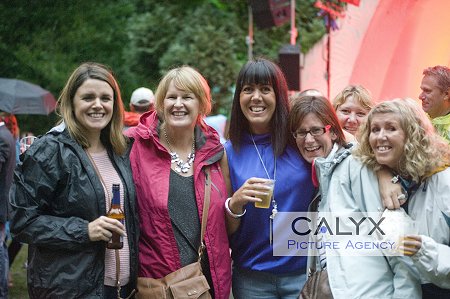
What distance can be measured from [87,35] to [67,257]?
9.00m

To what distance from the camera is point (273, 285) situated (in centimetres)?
393

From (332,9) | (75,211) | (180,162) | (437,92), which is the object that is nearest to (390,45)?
(332,9)

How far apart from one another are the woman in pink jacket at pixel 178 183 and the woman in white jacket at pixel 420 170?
94 centimetres

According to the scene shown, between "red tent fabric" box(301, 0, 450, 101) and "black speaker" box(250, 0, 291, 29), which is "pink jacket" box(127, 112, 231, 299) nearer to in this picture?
"red tent fabric" box(301, 0, 450, 101)

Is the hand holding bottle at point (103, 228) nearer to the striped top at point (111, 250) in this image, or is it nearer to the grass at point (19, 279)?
the striped top at point (111, 250)

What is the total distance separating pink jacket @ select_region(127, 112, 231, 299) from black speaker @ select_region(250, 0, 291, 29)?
22.6 ft

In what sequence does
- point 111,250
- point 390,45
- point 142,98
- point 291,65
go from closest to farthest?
point 111,250 < point 390,45 < point 142,98 < point 291,65

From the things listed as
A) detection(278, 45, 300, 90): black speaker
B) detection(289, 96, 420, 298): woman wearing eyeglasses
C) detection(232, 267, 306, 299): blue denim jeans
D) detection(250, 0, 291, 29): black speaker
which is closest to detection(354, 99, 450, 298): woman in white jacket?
detection(289, 96, 420, 298): woman wearing eyeglasses

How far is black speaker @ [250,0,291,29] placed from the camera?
1052cm

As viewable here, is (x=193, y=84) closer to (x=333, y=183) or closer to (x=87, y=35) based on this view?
(x=333, y=183)

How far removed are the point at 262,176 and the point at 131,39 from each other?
12.1 m

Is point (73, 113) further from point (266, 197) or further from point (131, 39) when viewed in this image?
point (131, 39)

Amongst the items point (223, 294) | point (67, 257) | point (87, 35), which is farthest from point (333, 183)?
point (87, 35)

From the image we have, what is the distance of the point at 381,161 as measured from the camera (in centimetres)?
339
